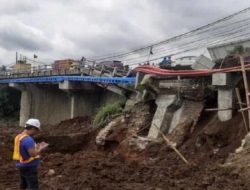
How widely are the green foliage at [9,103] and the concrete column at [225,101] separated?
1587 inches

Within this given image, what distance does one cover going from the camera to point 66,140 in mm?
23312

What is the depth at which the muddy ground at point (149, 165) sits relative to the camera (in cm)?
1178

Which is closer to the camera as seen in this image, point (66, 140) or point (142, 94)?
point (142, 94)

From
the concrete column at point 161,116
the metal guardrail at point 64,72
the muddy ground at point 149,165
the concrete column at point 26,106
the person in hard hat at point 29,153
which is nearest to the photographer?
the person in hard hat at point 29,153

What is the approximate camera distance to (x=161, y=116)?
19.2 m

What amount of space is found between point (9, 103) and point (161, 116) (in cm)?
3865

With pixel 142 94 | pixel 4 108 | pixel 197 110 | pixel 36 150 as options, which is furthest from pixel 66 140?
pixel 4 108

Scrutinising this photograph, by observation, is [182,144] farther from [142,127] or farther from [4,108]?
[4,108]

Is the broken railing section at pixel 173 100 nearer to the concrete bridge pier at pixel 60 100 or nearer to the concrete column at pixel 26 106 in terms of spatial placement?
the concrete bridge pier at pixel 60 100

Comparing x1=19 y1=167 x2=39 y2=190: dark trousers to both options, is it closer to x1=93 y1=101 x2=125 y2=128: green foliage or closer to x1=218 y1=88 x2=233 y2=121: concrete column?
x1=218 y1=88 x2=233 y2=121: concrete column

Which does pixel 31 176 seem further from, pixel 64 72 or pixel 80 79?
pixel 64 72

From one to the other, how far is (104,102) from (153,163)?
1738 centimetres

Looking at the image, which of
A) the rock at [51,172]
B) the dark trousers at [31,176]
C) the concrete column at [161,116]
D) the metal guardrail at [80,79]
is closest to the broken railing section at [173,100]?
the concrete column at [161,116]

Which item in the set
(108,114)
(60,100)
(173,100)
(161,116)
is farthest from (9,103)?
(173,100)
